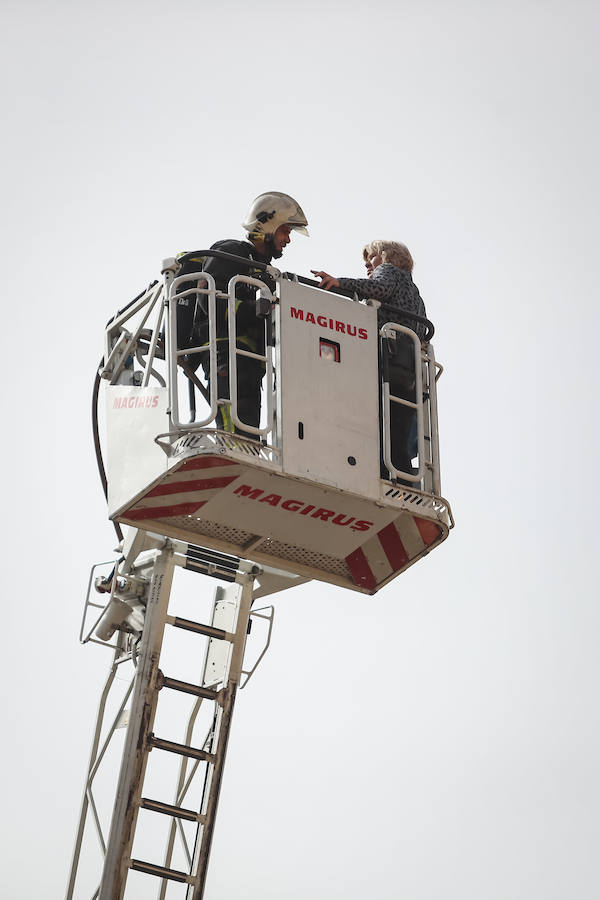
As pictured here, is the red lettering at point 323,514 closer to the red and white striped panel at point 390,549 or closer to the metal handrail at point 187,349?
the red and white striped panel at point 390,549

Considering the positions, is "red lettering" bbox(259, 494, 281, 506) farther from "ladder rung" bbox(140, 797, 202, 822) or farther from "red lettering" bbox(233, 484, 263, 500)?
"ladder rung" bbox(140, 797, 202, 822)

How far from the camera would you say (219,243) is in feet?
39.6

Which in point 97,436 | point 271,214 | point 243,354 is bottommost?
point 243,354

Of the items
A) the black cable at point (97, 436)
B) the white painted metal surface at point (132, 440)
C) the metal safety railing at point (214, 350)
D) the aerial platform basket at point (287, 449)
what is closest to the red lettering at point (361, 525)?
the aerial platform basket at point (287, 449)

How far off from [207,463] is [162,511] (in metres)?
0.92

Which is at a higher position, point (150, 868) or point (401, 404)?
point (401, 404)

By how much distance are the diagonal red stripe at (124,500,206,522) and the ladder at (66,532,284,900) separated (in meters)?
1.38

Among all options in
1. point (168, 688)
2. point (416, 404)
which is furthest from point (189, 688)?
point (416, 404)

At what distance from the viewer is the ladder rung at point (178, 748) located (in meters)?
12.4

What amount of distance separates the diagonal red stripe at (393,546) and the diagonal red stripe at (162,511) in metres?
1.49

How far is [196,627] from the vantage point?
12906mm

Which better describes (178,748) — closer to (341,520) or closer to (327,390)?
(341,520)

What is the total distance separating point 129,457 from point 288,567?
5.57 feet

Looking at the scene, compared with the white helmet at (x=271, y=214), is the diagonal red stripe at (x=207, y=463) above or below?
below
